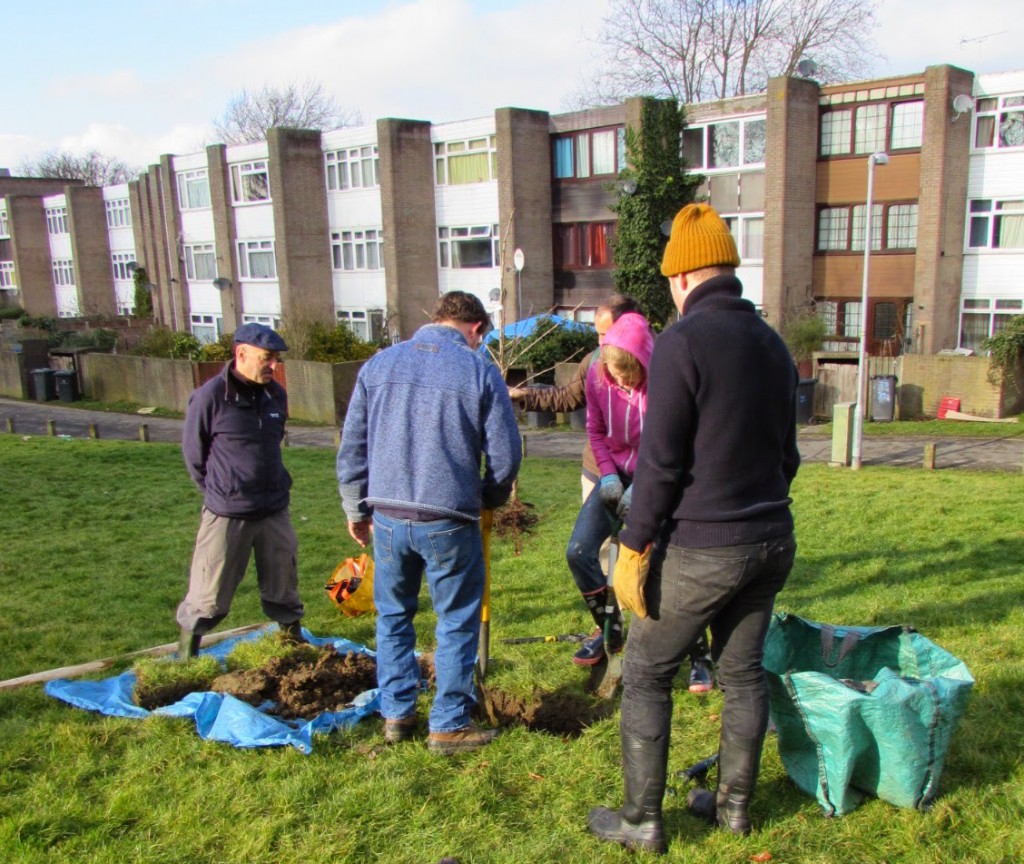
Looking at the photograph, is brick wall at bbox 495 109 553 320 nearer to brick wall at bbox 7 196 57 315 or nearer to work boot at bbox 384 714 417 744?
work boot at bbox 384 714 417 744

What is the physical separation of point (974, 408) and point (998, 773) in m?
20.5

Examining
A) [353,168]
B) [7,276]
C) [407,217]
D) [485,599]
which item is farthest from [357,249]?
[7,276]

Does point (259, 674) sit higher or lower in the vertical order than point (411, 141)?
lower

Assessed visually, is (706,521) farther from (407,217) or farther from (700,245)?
(407,217)

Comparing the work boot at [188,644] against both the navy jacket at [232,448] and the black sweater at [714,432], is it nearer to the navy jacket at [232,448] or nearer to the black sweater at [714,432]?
the navy jacket at [232,448]

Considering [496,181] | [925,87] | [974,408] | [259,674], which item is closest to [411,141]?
[496,181]

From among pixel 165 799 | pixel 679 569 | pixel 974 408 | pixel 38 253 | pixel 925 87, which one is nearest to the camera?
pixel 679 569

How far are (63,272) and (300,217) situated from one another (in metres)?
26.2

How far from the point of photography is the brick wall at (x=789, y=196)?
26.0 m

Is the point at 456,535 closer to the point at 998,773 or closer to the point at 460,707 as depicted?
the point at 460,707

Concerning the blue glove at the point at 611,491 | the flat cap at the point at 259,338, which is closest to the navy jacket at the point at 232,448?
the flat cap at the point at 259,338

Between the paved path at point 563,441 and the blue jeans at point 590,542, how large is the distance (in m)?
12.9

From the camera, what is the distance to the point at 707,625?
3203 millimetres

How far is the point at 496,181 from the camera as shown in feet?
106
